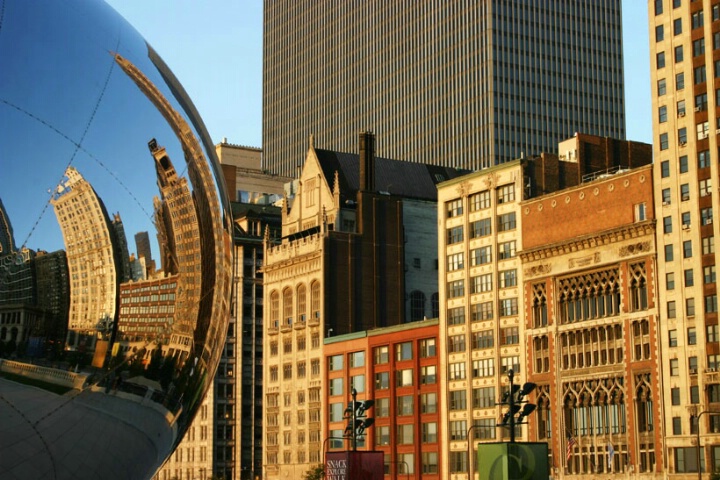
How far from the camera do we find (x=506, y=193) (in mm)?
96312

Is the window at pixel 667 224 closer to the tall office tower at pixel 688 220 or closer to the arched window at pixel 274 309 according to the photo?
the tall office tower at pixel 688 220

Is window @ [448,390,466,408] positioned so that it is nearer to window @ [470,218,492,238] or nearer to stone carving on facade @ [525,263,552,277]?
stone carving on facade @ [525,263,552,277]

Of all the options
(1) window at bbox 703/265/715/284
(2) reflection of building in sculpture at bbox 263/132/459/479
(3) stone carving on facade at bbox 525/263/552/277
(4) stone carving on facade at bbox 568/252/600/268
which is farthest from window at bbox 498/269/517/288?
(2) reflection of building in sculpture at bbox 263/132/459/479

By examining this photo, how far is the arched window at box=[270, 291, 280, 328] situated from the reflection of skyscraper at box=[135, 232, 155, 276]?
111 meters

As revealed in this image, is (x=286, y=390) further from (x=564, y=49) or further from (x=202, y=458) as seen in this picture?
(x=564, y=49)

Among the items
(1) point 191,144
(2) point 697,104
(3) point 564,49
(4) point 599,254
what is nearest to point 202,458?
(4) point 599,254

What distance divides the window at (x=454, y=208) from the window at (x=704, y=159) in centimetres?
2342

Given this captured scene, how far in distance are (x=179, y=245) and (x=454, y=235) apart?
8978 cm

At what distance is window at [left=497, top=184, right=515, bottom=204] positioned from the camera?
95.8m

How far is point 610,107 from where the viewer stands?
190625 mm

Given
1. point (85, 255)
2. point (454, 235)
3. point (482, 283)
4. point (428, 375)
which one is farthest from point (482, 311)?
point (85, 255)

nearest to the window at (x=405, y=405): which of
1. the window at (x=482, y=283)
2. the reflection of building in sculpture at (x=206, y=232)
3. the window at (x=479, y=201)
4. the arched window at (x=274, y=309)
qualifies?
the window at (x=482, y=283)

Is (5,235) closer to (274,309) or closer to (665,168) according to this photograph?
(665,168)

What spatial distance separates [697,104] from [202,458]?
225 ft
